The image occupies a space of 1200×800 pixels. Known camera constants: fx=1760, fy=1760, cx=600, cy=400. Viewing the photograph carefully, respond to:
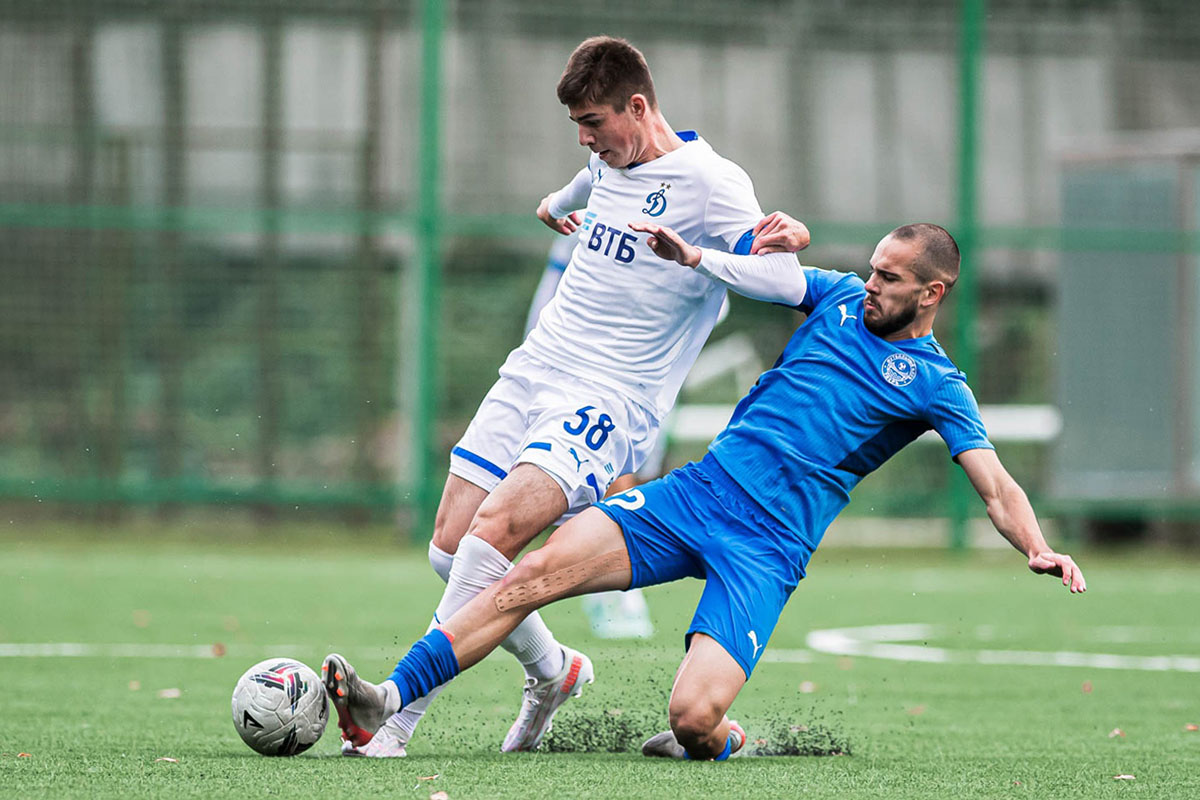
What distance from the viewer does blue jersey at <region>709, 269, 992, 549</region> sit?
17.5 feet

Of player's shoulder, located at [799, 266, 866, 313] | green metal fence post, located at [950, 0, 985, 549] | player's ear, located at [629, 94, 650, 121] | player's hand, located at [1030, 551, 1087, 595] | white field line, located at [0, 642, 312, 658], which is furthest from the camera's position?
green metal fence post, located at [950, 0, 985, 549]

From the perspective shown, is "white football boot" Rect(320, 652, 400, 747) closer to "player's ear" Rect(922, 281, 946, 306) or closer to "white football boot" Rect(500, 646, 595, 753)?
"white football boot" Rect(500, 646, 595, 753)

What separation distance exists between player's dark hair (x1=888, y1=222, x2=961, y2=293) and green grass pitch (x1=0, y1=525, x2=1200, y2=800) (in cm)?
147

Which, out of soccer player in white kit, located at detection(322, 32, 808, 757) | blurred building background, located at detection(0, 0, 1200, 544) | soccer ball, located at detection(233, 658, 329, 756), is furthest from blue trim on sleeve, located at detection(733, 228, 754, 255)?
blurred building background, located at detection(0, 0, 1200, 544)

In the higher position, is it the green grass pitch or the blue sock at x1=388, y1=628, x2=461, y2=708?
the blue sock at x1=388, y1=628, x2=461, y2=708

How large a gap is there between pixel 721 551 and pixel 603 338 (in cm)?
78

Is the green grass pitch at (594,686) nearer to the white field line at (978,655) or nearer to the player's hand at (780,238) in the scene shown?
the white field line at (978,655)

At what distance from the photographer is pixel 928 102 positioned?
1492 cm

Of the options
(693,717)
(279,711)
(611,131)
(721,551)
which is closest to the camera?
(279,711)

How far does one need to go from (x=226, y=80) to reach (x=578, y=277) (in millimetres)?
9483

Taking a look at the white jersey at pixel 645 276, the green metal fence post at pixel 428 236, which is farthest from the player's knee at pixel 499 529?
the green metal fence post at pixel 428 236

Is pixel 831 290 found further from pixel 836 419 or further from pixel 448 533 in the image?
pixel 448 533

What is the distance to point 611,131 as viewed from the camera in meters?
5.47


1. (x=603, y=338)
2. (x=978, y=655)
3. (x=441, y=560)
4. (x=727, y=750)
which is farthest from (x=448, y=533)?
(x=978, y=655)
